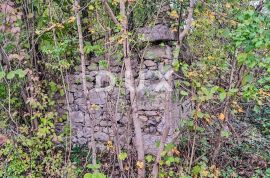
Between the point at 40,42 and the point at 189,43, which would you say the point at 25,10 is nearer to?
the point at 40,42

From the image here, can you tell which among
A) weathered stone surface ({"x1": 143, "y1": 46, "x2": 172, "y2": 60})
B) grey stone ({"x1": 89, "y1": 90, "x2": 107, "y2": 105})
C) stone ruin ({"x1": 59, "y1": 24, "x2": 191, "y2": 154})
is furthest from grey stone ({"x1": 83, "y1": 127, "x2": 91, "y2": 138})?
weathered stone surface ({"x1": 143, "y1": 46, "x2": 172, "y2": 60})

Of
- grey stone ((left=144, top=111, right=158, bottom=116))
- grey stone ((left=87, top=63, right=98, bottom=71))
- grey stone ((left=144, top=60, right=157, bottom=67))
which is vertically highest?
grey stone ((left=144, top=60, right=157, bottom=67))

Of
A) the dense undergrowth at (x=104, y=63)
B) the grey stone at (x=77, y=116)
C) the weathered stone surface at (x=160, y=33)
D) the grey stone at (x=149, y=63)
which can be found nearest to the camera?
the dense undergrowth at (x=104, y=63)

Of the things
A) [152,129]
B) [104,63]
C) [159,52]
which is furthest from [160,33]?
[152,129]

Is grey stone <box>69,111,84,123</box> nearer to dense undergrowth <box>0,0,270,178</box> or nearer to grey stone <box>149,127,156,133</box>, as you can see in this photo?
dense undergrowth <box>0,0,270,178</box>

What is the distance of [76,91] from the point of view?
4.55m

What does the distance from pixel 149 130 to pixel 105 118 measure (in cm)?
70

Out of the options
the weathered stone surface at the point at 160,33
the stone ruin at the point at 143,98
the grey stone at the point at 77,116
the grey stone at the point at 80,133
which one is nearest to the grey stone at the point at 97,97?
the stone ruin at the point at 143,98

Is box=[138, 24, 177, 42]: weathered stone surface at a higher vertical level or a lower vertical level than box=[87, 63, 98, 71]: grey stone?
higher

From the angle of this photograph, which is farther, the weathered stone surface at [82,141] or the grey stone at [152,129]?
the weathered stone surface at [82,141]

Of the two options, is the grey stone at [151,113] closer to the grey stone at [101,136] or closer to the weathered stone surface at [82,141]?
the grey stone at [101,136]

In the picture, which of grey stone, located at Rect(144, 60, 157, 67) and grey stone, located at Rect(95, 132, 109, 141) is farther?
grey stone, located at Rect(95, 132, 109, 141)

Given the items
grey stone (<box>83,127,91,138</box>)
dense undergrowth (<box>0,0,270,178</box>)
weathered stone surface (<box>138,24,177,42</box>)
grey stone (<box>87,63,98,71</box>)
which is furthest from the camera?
grey stone (<box>83,127,91,138</box>)

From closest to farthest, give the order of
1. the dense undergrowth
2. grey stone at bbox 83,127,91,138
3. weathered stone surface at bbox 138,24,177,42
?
the dense undergrowth
weathered stone surface at bbox 138,24,177,42
grey stone at bbox 83,127,91,138
